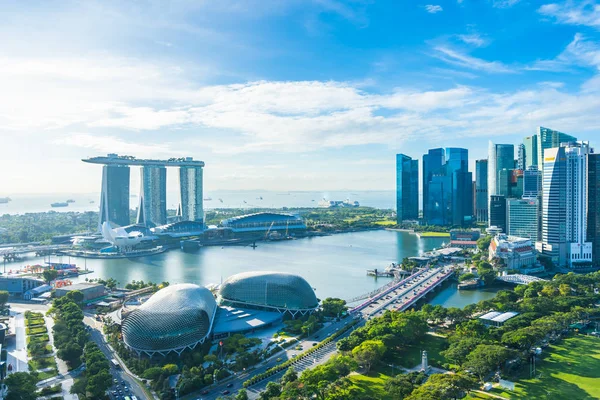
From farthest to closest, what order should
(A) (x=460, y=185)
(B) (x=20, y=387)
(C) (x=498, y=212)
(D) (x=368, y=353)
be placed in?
(A) (x=460, y=185)
(C) (x=498, y=212)
(D) (x=368, y=353)
(B) (x=20, y=387)

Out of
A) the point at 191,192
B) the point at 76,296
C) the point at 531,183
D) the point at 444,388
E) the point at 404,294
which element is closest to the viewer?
the point at 444,388

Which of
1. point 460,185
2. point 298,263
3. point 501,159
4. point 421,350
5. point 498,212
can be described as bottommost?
point 421,350

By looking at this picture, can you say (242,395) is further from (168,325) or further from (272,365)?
(168,325)

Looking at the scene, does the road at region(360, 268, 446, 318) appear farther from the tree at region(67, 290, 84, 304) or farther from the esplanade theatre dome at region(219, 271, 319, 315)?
the tree at region(67, 290, 84, 304)

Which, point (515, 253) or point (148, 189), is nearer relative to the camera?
point (515, 253)

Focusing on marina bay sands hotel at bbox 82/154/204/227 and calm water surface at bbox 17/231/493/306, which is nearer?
calm water surface at bbox 17/231/493/306

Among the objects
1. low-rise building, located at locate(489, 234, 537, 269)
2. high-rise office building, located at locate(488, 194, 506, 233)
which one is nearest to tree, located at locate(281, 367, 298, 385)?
low-rise building, located at locate(489, 234, 537, 269)

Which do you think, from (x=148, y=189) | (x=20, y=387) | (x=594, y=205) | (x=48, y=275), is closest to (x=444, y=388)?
(x=20, y=387)
